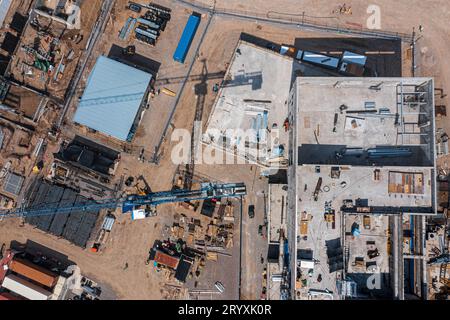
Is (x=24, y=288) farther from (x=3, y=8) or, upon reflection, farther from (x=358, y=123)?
(x=358, y=123)

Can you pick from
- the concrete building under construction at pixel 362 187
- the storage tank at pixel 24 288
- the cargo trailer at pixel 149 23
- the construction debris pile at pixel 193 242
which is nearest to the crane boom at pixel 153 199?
the construction debris pile at pixel 193 242

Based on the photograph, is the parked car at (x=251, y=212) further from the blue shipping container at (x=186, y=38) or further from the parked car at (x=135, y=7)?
the parked car at (x=135, y=7)

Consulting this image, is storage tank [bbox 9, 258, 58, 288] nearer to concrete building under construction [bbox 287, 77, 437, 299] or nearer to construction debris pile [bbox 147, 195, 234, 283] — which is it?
construction debris pile [bbox 147, 195, 234, 283]

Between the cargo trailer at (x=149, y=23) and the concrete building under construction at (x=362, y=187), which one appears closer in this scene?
the concrete building under construction at (x=362, y=187)

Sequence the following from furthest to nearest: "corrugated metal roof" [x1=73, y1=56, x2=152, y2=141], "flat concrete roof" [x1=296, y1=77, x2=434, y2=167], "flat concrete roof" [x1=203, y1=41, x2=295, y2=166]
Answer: "corrugated metal roof" [x1=73, y1=56, x2=152, y2=141] < "flat concrete roof" [x1=203, y1=41, x2=295, y2=166] < "flat concrete roof" [x1=296, y1=77, x2=434, y2=167]

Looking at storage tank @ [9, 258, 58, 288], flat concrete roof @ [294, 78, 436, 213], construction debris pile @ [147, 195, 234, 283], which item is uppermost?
flat concrete roof @ [294, 78, 436, 213]

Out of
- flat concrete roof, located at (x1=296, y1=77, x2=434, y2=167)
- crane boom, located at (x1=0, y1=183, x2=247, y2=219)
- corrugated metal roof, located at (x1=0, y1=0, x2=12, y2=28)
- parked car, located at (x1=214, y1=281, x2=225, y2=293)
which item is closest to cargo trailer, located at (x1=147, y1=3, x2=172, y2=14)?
corrugated metal roof, located at (x1=0, y1=0, x2=12, y2=28)
